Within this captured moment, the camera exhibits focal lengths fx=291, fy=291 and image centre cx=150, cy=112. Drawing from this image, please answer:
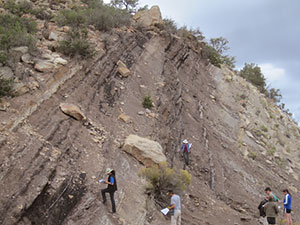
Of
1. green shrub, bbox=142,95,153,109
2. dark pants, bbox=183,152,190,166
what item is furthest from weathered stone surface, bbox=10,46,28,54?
dark pants, bbox=183,152,190,166

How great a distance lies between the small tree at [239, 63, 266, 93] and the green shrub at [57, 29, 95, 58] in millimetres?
21007

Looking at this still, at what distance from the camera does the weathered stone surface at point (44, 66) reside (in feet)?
32.7

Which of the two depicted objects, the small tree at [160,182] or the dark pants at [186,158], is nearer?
the small tree at [160,182]

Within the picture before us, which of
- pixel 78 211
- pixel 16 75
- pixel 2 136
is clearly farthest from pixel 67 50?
pixel 78 211

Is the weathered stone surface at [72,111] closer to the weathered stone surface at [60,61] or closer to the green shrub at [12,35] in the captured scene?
the weathered stone surface at [60,61]

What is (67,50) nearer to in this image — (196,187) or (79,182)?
(79,182)

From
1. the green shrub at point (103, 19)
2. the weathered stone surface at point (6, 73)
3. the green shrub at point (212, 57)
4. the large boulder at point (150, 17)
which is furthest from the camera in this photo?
the green shrub at point (212, 57)

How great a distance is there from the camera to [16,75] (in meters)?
9.00

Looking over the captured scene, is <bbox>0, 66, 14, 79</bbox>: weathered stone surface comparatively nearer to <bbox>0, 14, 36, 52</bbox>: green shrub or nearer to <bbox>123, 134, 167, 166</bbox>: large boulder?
<bbox>0, 14, 36, 52</bbox>: green shrub

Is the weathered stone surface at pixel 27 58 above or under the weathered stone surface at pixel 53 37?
under

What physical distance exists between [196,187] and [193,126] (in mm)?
4640

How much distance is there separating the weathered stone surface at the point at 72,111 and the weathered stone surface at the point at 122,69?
176 inches

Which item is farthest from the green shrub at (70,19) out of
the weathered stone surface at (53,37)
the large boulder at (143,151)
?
the large boulder at (143,151)

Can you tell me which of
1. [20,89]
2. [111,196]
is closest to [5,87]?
[20,89]
